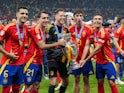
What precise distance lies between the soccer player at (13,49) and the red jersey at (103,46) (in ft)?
5.44

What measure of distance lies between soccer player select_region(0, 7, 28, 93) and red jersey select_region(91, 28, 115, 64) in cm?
166

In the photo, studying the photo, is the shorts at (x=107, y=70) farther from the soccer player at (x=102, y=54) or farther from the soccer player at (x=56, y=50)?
the soccer player at (x=56, y=50)

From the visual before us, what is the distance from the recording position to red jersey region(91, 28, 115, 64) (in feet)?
23.3

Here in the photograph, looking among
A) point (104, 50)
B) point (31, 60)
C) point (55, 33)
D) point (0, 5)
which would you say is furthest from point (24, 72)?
point (0, 5)

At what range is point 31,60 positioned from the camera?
693 cm

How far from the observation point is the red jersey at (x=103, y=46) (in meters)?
7.09

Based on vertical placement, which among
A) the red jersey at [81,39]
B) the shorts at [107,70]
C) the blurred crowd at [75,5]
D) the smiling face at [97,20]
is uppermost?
the blurred crowd at [75,5]

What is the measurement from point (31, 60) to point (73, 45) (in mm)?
1033

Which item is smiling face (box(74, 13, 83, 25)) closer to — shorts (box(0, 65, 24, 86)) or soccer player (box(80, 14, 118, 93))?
soccer player (box(80, 14, 118, 93))

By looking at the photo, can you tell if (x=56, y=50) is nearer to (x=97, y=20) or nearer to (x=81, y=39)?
(x=81, y=39)

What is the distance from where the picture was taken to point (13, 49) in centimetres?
631

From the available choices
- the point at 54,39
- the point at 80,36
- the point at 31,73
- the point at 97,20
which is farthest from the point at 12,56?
the point at 80,36

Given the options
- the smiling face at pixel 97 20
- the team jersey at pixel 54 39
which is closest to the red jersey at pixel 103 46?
the smiling face at pixel 97 20

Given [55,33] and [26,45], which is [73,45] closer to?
[55,33]
